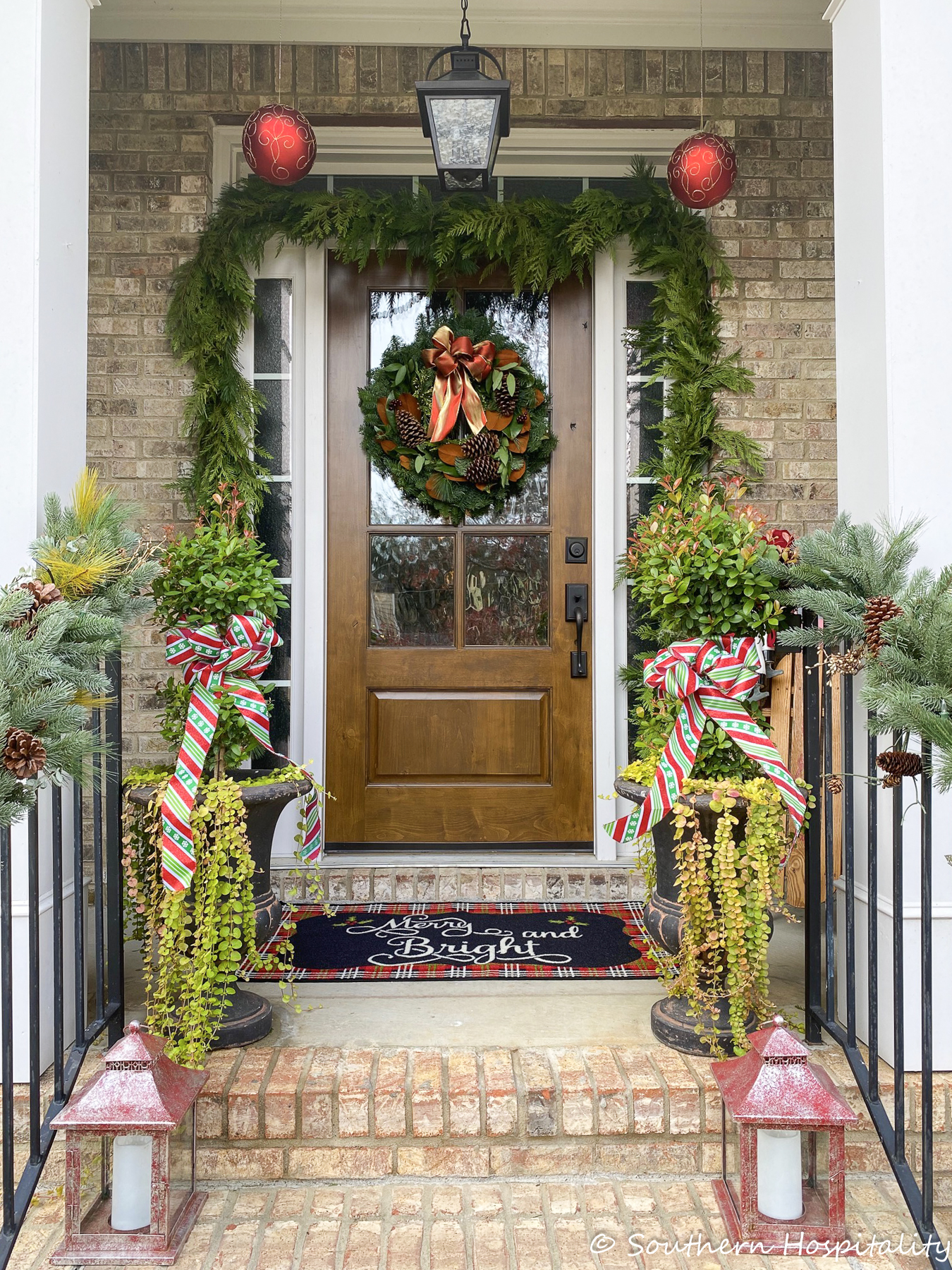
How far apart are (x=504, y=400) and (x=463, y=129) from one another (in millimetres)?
921

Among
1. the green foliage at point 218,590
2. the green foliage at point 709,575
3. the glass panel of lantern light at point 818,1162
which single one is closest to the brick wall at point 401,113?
the green foliage at point 218,590

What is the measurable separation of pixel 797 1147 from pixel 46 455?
2.02 meters

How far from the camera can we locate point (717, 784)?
2.03 meters

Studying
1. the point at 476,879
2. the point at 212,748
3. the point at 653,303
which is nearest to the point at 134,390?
the point at 212,748

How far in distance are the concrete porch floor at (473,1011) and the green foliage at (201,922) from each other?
0.25 meters

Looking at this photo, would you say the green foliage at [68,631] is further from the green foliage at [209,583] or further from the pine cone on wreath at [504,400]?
the pine cone on wreath at [504,400]

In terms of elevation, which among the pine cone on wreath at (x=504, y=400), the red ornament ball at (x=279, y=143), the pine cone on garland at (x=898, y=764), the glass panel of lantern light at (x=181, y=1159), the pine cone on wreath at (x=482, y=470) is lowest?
the glass panel of lantern light at (x=181, y=1159)

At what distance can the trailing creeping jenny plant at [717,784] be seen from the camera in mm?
1973

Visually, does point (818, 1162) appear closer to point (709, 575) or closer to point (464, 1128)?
point (464, 1128)

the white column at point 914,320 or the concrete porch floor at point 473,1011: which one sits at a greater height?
the white column at point 914,320

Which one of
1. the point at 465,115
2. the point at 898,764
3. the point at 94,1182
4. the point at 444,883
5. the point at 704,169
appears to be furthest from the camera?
the point at 444,883

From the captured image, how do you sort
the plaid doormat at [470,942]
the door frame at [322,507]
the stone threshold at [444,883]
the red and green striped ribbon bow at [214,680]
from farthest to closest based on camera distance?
the door frame at [322,507] < the stone threshold at [444,883] < the plaid doormat at [470,942] < the red and green striped ribbon bow at [214,680]

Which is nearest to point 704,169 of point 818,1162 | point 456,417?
point 456,417

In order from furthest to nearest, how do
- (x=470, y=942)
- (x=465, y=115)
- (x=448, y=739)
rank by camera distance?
(x=448, y=739) < (x=470, y=942) < (x=465, y=115)
